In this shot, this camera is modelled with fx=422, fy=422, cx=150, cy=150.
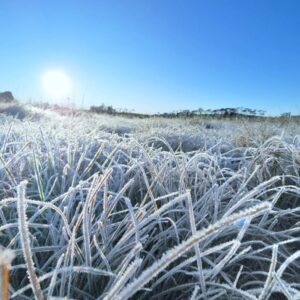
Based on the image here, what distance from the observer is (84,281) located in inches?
37.8

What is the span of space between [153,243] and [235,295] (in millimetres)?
316

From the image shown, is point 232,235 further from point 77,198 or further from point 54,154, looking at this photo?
point 54,154

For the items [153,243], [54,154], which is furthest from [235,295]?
[54,154]

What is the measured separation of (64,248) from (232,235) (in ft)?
1.70

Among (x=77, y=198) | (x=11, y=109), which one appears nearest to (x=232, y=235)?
(x=77, y=198)

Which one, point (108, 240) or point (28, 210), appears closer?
point (108, 240)

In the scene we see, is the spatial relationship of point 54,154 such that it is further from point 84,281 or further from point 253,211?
point 253,211

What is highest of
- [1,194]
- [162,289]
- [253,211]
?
[253,211]

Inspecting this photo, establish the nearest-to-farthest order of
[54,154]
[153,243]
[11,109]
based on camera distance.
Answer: [153,243]
[54,154]
[11,109]

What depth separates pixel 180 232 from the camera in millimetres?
1222

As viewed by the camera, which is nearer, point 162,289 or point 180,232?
point 162,289

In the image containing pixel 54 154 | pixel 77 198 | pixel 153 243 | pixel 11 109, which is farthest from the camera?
pixel 11 109

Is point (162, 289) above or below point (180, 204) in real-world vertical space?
below

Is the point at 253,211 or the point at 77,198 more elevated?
the point at 253,211
